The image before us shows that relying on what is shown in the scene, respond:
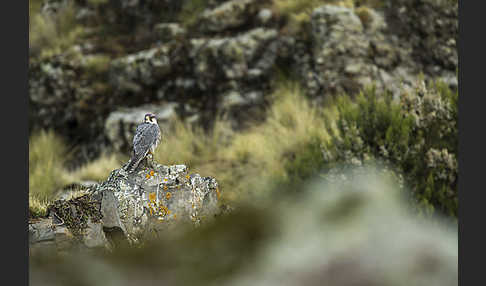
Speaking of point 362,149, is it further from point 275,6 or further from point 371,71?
point 275,6

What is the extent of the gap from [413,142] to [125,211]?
2.96 meters

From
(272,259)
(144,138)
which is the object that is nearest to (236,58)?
(144,138)

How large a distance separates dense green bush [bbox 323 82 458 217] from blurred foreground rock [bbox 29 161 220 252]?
84.4 inches

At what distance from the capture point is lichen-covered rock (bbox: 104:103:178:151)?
5.91m

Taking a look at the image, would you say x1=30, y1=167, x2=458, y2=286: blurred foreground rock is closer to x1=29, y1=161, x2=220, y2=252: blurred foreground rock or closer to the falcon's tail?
x1=29, y1=161, x2=220, y2=252: blurred foreground rock

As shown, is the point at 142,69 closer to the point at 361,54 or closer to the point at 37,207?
the point at 361,54

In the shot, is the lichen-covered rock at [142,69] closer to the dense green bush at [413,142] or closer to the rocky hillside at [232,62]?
the rocky hillside at [232,62]

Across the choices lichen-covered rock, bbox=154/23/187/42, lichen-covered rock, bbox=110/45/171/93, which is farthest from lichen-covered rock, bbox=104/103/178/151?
lichen-covered rock, bbox=154/23/187/42

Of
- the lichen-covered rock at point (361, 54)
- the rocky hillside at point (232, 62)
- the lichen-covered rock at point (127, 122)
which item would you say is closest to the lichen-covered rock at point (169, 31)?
the rocky hillside at point (232, 62)

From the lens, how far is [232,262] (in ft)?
5.80

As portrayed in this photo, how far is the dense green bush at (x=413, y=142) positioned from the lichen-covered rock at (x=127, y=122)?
287 cm

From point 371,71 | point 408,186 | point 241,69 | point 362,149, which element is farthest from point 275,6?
point 408,186

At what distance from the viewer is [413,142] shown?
3.71 m

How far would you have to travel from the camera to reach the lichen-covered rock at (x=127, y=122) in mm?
5914
